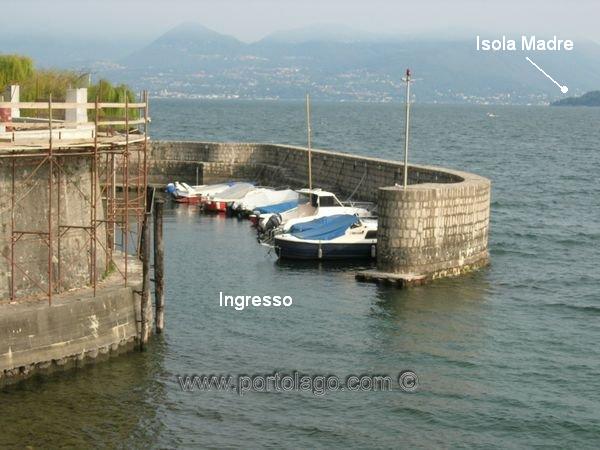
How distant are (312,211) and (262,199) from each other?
328 inches

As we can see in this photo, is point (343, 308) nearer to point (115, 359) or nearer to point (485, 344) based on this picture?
point (485, 344)

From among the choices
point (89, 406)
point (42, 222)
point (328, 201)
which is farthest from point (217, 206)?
point (89, 406)

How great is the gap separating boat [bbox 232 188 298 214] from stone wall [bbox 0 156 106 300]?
2740 centimetres

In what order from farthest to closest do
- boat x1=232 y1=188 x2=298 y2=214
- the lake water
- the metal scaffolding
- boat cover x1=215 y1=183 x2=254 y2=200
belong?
1. boat cover x1=215 y1=183 x2=254 y2=200
2. boat x1=232 y1=188 x2=298 y2=214
3. the metal scaffolding
4. the lake water

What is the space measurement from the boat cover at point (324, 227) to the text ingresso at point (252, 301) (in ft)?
21.1

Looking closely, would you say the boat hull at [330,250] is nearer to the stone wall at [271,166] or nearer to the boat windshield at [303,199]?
the boat windshield at [303,199]

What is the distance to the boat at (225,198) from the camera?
5994 centimetres

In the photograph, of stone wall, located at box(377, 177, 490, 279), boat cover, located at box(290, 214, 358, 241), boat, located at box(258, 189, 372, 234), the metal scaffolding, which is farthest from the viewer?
boat, located at box(258, 189, 372, 234)

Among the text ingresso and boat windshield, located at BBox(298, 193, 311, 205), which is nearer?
the text ingresso

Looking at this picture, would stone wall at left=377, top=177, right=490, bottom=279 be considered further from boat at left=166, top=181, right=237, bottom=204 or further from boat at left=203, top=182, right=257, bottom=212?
boat at left=166, top=181, right=237, bottom=204

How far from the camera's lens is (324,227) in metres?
44.4

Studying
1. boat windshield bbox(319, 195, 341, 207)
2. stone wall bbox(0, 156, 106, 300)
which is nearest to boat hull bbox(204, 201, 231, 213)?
boat windshield bbox(319, 195, 341, 207)

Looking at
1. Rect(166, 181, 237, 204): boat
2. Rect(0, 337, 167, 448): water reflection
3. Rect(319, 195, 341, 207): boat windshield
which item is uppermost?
Rect(319, 195, 341, 207): boat windshield

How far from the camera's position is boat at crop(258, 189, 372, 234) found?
48500 millimetres
